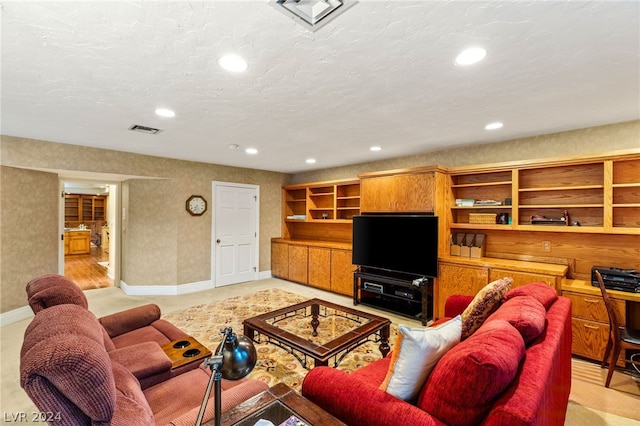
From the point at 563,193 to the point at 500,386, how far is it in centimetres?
333

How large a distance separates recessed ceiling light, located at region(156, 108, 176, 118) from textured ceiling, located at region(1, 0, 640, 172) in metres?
0.06

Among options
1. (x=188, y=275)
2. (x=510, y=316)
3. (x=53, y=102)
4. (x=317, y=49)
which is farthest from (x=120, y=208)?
(x=510, y=316)

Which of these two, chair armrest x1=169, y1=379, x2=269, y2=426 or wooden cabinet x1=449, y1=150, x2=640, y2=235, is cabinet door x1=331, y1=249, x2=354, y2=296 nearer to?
wooden cabinet x1=449, y1=150, x2=640, y2=235

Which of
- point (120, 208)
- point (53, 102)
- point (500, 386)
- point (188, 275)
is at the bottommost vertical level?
point (188, 275)

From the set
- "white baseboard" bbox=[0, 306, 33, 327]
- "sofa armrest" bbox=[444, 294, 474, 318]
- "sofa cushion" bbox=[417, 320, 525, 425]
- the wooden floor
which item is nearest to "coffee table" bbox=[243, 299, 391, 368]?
"sofa armrest" bbox=[444, 294, 474, 318]

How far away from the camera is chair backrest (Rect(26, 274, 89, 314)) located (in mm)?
1612

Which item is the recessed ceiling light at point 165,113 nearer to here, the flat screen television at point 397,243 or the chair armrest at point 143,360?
the chair armrest at point 143,360

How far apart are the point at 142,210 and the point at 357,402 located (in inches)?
205

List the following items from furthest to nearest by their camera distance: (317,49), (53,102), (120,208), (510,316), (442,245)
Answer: (120,208)
(442,245)
(53,102)
(317,49)
(510,316)

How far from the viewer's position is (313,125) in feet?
10.4

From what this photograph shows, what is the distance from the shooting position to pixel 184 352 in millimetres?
Answer: 1909

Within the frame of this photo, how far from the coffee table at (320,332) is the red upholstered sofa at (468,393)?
25.9 inches

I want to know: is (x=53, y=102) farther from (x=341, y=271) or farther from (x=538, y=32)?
(x=341, y=271)

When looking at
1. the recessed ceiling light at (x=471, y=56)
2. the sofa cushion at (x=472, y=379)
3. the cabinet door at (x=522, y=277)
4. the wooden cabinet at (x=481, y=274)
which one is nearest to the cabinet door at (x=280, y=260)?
the wooden cabinet at (x=481, y=274)
